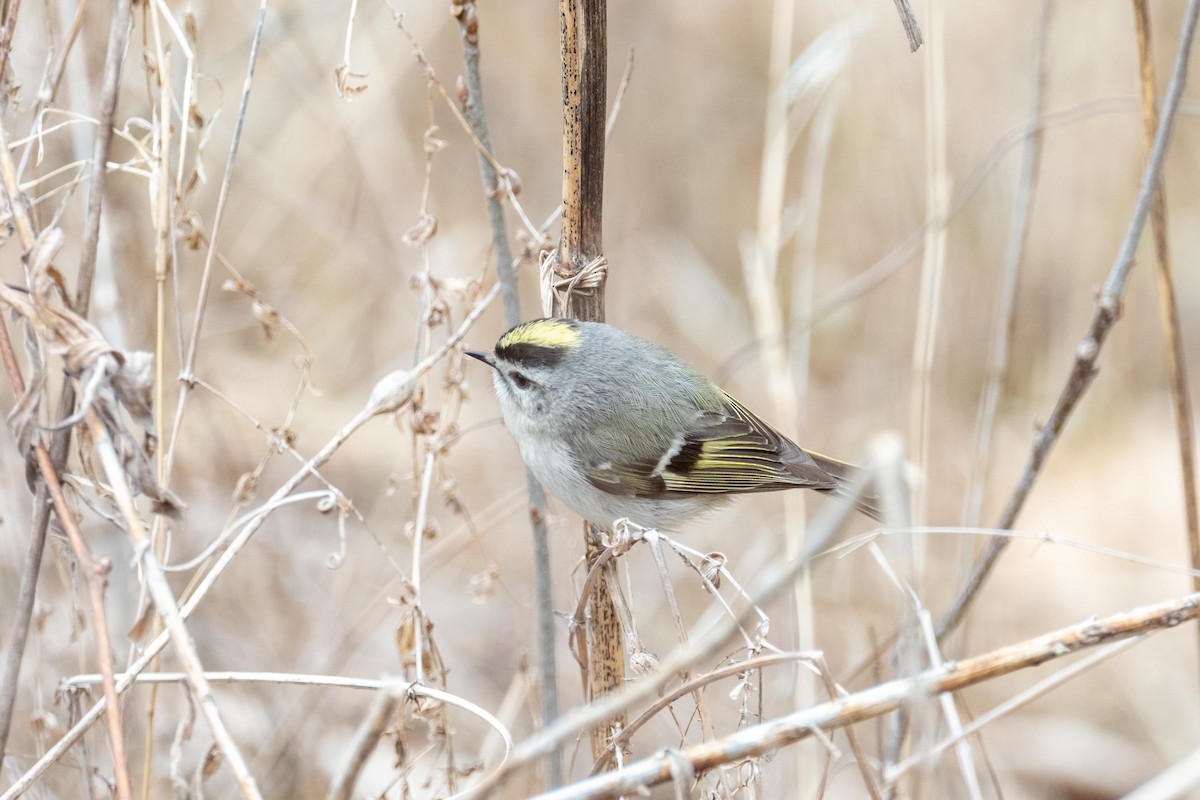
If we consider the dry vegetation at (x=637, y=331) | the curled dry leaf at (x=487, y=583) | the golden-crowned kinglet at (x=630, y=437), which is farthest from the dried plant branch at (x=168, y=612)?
the golden-crowned kinglet at (x=630, y=437)

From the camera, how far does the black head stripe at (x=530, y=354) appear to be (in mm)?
2334

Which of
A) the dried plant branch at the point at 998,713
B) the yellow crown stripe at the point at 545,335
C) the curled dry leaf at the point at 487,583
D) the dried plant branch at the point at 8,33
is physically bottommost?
the curled dry leaf at the point at 487,583

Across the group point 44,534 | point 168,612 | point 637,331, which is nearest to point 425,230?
point 44,534

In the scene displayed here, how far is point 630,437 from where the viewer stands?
252cm

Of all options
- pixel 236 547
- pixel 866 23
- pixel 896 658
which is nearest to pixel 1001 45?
pixel 866 23

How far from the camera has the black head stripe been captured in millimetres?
2334

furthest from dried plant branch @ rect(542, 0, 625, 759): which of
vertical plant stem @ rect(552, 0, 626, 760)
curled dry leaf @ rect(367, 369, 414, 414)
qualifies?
curled dry leaf @ rect(367, 369, 414, 414)

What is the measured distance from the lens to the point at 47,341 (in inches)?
51.4

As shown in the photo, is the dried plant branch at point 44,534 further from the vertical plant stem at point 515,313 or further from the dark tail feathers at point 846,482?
the dark tail feathers at point 846,482

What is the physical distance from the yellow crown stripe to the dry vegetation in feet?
0.70

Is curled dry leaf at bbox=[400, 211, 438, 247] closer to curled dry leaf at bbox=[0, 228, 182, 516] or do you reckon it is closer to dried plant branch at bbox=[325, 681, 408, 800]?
curled dry leaf at bbox=[0, 228, 182, 516]

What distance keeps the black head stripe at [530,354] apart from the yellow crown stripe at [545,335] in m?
0.01

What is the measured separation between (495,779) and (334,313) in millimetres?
3470

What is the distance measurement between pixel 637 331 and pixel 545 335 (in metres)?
2.47
